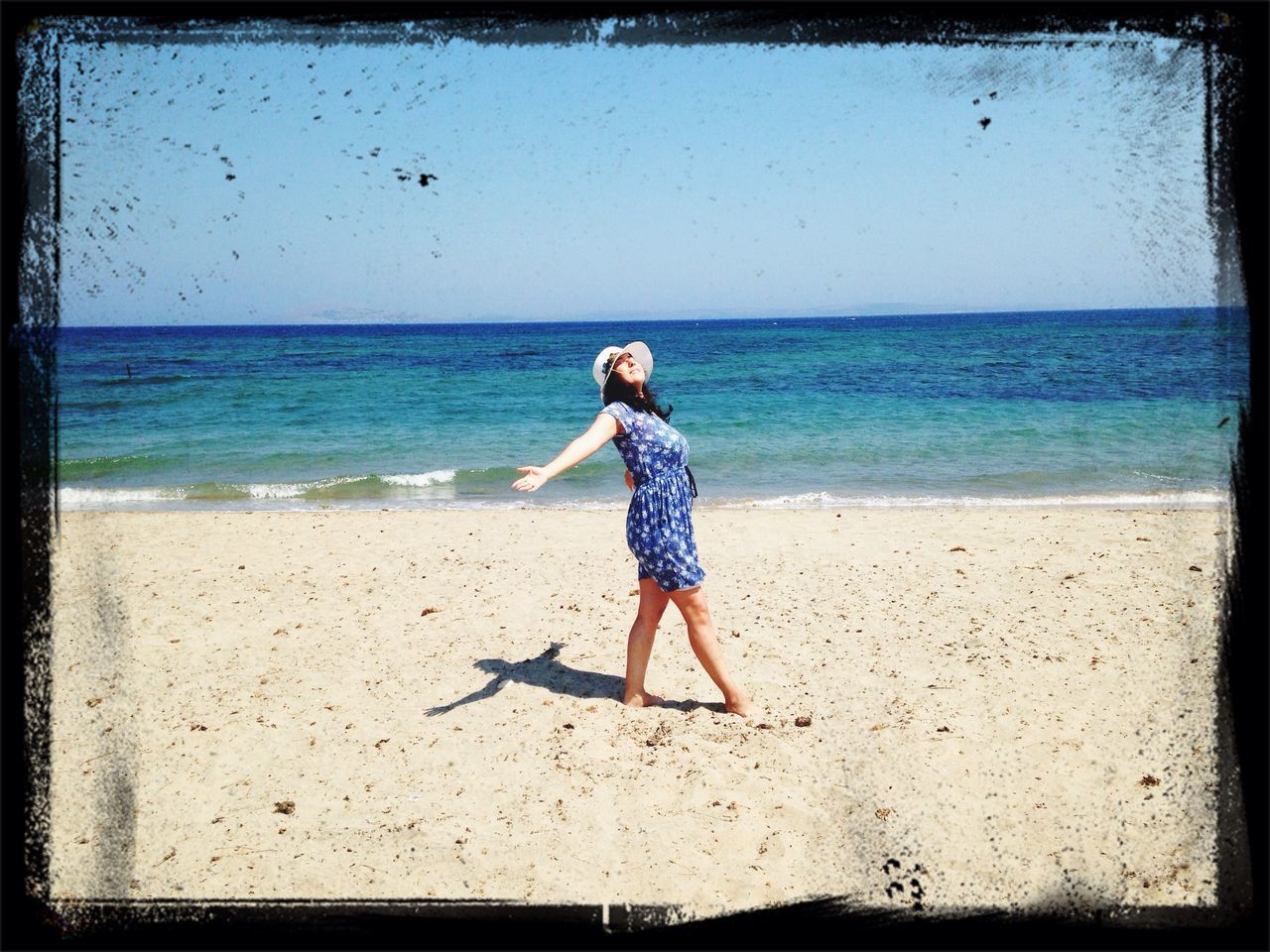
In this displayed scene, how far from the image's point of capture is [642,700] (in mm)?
4758

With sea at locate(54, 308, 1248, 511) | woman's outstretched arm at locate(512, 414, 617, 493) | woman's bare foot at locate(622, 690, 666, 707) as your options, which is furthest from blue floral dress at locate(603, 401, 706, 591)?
sea at locate(54, 308, 1248, 511)

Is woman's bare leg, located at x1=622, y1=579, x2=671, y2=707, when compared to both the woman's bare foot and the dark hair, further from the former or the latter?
the dark hair

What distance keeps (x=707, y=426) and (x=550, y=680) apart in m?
14.0

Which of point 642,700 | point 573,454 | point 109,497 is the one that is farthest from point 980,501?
point 109,497

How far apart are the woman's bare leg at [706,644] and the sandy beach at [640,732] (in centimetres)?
17

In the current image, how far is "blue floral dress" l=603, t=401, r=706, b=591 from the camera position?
167 inches

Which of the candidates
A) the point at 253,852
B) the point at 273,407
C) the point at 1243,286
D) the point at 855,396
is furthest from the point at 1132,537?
the point at 273,407

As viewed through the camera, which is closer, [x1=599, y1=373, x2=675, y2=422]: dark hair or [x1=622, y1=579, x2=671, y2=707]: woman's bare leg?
[x1=599, y1=373, x2=675, y2=422]: dark hair

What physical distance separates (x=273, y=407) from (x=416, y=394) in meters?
4.58

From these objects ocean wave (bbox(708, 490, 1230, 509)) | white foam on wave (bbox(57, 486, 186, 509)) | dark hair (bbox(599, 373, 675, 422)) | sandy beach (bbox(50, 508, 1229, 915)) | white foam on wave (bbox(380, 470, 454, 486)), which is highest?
dark hair (bbox(599, 373, 675, 422))

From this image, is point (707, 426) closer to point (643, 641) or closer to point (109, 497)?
point (109, 497)

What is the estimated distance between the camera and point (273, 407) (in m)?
22.6

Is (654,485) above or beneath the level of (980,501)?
above

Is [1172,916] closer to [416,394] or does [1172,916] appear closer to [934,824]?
[934,824]
